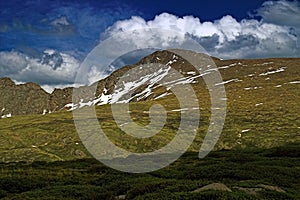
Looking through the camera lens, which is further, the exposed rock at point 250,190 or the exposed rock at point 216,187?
the exposed rock at point 250,190

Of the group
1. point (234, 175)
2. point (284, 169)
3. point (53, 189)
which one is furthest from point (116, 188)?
point (284, 169)

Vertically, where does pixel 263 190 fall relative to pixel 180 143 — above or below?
above

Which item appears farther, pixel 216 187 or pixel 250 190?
pixel 250 190

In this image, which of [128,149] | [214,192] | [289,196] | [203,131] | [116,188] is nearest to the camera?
[214,192]

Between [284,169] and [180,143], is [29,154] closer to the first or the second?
[180,143]

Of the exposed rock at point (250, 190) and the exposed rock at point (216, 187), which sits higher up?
the exposed rock at point (216, 187)

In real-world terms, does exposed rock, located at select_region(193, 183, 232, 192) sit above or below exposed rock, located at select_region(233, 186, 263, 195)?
above

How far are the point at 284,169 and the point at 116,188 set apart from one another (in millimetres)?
15404

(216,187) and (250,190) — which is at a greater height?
(216,187)

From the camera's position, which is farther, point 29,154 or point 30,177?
point 29,154

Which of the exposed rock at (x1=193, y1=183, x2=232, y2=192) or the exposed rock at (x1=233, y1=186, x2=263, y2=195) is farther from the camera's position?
the exposed rock at (x1=233, y1=186, x2=263, y2=195)

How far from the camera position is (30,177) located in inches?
1549

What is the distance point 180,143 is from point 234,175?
150991mm

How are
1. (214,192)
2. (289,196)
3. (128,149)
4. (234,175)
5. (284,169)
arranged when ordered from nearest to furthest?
(214,192) → (289,196) → (234,175) → (284,169) → (128,149)
